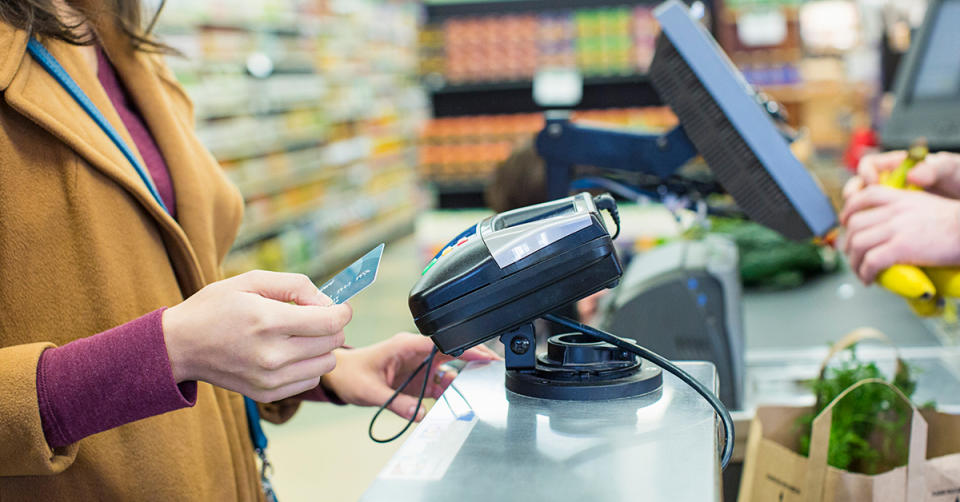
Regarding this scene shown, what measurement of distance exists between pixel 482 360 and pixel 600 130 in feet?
2.59

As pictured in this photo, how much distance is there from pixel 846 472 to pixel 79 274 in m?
1.06

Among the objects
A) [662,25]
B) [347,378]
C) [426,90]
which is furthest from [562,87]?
[347,378]

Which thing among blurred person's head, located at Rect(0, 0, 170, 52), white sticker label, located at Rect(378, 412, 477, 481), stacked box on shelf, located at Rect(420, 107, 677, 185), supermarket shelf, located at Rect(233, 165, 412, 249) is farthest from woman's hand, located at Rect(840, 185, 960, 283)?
supermarket shelf, located at Rect(233, 165, 412, 249)

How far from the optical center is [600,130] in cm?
175

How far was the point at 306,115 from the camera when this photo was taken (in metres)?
7.97

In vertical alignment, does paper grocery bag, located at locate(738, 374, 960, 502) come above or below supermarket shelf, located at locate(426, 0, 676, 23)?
below

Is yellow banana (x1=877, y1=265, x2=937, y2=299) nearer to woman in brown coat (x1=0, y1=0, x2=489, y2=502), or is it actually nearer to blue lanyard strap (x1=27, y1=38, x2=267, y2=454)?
woman in brown coat (x1=0, y1=0, x2=489, y2=502)

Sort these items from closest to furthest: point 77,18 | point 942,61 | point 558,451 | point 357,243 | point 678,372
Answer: point 558,451 → point 678,372 → point 77,18 → point 942,61 → point 357,243

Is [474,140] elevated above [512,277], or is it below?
below

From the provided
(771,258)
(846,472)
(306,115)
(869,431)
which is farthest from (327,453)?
(306,115)

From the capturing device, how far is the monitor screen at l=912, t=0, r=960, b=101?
103 inches

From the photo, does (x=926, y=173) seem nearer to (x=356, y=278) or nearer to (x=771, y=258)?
→ (x=356, y=278)

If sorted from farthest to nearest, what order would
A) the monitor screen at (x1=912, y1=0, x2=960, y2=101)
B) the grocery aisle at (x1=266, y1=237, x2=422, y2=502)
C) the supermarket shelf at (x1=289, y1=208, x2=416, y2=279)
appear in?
the supermarket shelf at (x1=289, y1=208, x2=416, y2=279)
the grocery aisle at (x1=266, y1=237, x2=422, y2=502)
the monitor screen at (x1=912, y1=0, x2=960, y2=101)

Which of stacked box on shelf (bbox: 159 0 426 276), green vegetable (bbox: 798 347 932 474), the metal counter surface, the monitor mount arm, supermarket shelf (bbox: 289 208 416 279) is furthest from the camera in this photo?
supermarket shelf (bbox: 289 208 416 279)
